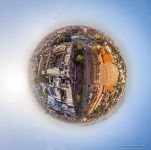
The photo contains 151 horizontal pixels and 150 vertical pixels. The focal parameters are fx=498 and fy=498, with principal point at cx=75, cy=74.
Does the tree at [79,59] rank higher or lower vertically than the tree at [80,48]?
lower

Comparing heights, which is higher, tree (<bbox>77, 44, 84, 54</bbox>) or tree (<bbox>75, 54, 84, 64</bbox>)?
tree (<bbox>77, 44, 84, 54</bbox>)

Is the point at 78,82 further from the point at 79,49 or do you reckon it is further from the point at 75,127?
the point at 75,127

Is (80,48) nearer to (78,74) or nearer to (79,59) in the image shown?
(79,59)

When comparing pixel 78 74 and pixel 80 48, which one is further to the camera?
pixel 80 48

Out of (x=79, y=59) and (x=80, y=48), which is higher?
(x=80, y=48)

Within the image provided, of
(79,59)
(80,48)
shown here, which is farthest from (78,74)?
(80,48)

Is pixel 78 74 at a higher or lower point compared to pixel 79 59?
lower

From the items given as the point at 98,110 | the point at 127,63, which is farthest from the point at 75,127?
the point at 127,63

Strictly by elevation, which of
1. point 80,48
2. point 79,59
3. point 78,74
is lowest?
point 78,74
